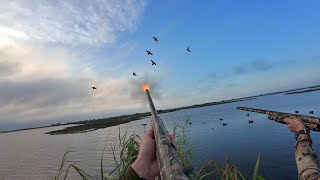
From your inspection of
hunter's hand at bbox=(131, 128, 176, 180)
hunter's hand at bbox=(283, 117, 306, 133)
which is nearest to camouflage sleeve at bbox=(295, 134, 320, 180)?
hunter's hand at bbox=(283, 117, 306, 133)

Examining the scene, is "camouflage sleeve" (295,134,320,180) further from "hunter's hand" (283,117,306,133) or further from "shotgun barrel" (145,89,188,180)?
"shotgun barrel" (145,89,188,180)

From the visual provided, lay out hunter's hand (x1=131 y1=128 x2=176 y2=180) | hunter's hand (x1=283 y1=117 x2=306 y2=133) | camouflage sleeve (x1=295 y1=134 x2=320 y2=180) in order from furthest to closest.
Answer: hunter's hand (x1=283 y1=117 x2=306 y2=133) → camouflage sleeve (x1=295 y1=134 x2=320 y2=180) → hunter's hand (x1=131 y1=128 x2=176 y2=180)

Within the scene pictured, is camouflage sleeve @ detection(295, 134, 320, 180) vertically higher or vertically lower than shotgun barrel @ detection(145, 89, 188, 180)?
lower

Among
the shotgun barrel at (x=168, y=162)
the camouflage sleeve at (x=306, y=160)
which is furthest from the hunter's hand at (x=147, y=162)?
the camouflage sleeve at (x=306, y=160)

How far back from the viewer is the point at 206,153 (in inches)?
1179

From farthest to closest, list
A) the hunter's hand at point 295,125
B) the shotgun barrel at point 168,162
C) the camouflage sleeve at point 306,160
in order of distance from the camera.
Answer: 1. the hunter's hand at point 295,125
2. the camouflage sleeve at point 306,160
3. the shotgun barrel at point 168,162

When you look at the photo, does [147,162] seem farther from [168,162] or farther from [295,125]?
[295,125]

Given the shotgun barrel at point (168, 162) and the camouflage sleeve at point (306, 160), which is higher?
the shotgun barrel at point (168, 162)

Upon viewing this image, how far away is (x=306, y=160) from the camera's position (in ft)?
15.6

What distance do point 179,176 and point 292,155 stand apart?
1017 inches

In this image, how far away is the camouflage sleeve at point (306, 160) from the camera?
448 cm

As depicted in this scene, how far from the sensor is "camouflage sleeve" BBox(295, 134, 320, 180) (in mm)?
4477

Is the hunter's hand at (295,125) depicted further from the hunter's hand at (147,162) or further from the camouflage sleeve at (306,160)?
the hunter's hand at (147,162)

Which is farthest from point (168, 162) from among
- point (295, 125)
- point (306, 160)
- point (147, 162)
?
point (295, 125)
